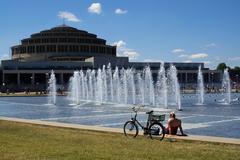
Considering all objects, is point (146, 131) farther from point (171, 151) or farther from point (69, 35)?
point (69, 35)

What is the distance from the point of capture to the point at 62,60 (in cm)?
16838

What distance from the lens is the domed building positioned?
158625mm

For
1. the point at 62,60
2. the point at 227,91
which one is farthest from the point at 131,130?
the point at 62,60

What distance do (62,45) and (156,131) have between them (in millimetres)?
149026

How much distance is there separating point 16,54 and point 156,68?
2031 inches

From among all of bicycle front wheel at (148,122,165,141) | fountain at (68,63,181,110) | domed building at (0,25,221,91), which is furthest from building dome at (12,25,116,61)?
bicycle front wheel at (148,122,165,141)

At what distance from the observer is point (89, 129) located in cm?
2281

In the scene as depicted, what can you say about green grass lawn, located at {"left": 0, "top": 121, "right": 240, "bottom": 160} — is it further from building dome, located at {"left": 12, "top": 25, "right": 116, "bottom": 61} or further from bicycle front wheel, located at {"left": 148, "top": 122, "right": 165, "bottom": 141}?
building dome, located at {"left": 12, "top": 25, "right": 116, "bottom": 61}

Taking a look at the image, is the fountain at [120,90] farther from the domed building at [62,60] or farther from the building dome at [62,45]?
the building dome at [62,45]

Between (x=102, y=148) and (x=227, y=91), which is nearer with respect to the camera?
(x=102, y=148)

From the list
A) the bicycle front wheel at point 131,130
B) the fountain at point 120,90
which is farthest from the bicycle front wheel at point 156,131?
the fountain at point 120,90

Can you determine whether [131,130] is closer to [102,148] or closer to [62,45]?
[102,148]

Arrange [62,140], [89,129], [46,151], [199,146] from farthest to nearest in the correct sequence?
1. [89,129]
2. [62,140]
3. [199,146]
4. [46,151]

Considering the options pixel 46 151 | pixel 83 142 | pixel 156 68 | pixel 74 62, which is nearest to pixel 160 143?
pixel 83 142
